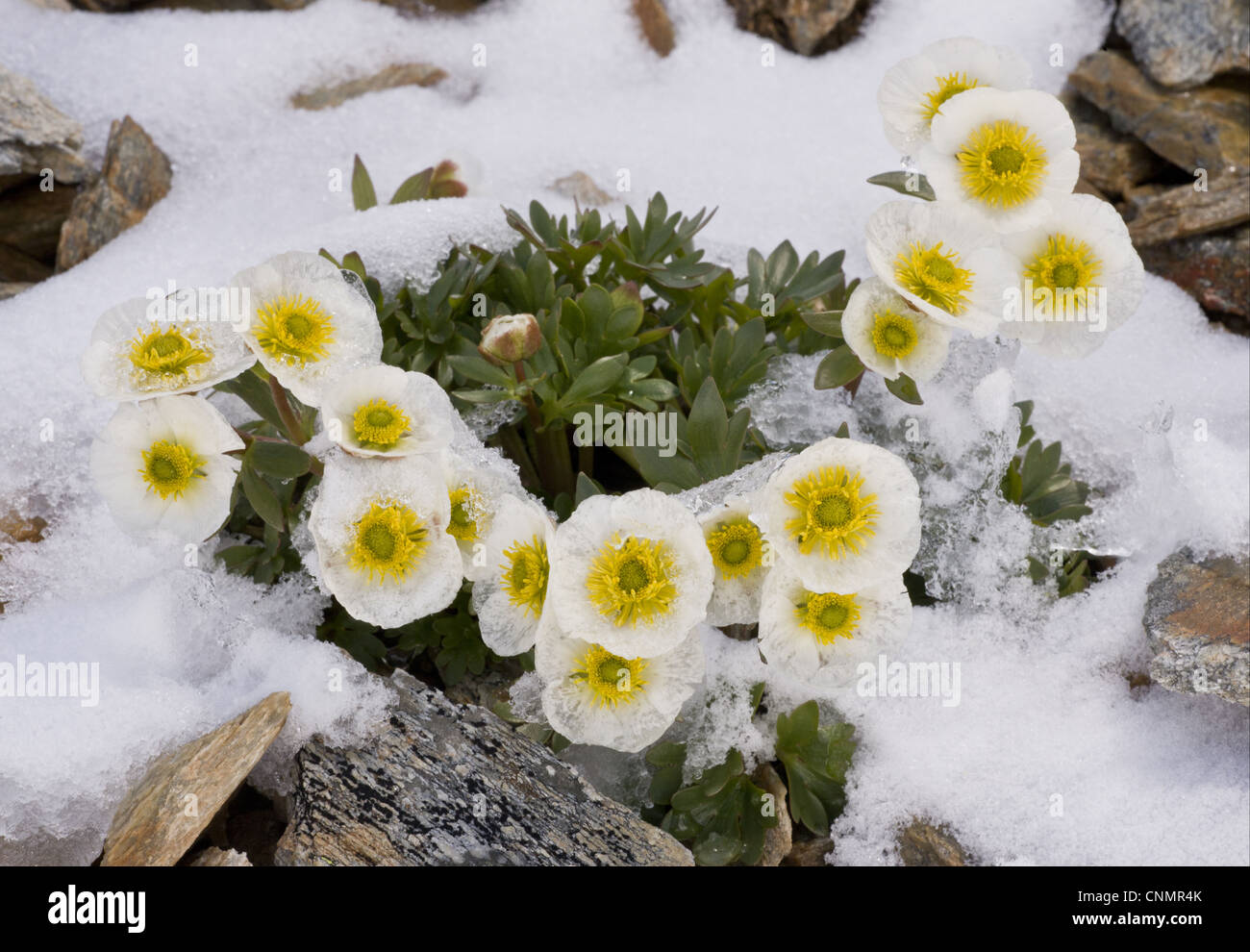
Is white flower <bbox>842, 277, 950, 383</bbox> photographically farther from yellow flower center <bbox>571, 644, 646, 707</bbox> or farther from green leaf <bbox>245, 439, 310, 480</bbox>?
green leaf <bbox>245, 439, 310, 480</bbox>

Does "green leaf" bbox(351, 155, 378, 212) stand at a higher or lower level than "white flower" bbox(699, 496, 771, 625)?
Answer: lower

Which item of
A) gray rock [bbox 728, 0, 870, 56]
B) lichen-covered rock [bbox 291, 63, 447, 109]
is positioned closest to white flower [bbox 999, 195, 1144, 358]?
gray rock [bbox 728, 0, 870, 56]

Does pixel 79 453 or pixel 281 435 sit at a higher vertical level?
pixel 281 435

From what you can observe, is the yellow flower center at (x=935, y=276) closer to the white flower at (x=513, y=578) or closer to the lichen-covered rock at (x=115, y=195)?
the white flower at (x=513, y=578)

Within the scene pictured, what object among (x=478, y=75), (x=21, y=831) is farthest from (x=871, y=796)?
(x=478, y=75)

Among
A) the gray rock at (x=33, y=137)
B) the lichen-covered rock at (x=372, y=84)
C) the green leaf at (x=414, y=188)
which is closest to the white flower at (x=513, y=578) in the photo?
the green leaf at (x=414, y=188)

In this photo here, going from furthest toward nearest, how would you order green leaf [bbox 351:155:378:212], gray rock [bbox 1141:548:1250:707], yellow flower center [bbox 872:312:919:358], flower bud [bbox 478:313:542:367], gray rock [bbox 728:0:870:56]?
gray rock [bbox 728:0:870:56]
green leaf [bbox 351:155:378:212]
gray rock [bbox 1141:548:1250:707]
flower bud [bbox 478:313:542:367]
yellow flower center [bbox 872:312:919:358]
